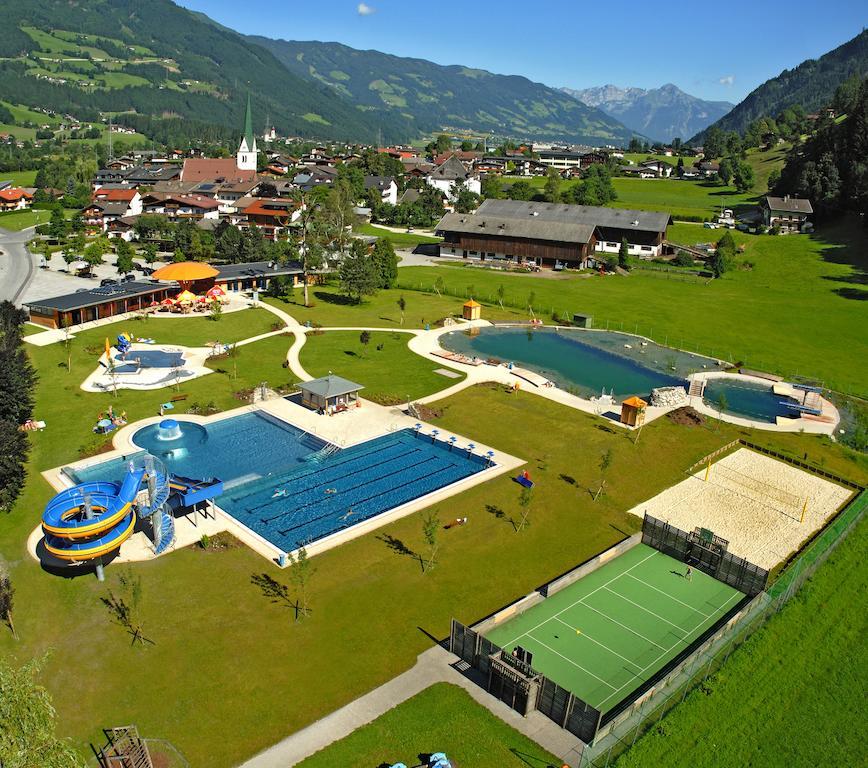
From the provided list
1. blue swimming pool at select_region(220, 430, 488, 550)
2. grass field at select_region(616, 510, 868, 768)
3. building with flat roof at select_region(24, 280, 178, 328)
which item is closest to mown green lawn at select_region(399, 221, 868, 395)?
building with flat roof at select_region(24, 280, 178, 328)

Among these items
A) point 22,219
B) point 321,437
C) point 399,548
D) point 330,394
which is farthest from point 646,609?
point 22,219

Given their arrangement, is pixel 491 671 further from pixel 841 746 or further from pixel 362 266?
pixel 362 266

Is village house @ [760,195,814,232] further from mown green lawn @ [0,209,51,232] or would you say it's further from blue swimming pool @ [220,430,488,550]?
mown green lawn @ [0,209,51,232]

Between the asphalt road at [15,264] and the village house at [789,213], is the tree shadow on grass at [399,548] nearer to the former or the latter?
the asphalt road at [15,264]

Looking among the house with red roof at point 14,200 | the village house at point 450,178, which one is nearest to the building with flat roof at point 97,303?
the house with red roof at point 14,200

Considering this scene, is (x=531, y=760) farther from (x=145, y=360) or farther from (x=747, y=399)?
(x=145, y=360)

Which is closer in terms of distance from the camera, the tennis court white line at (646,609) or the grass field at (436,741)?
the grass field at (436,741)
